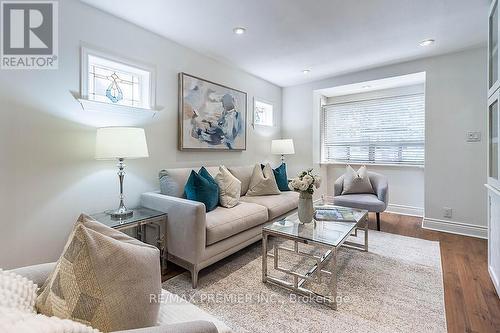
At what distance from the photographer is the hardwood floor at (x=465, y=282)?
1608mm

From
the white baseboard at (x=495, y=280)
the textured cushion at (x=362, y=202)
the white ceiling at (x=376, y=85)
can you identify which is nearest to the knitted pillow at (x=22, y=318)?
the white baseboard at (x=495, y=280)

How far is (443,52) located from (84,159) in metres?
4.49

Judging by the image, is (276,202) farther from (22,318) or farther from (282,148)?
(22,318)

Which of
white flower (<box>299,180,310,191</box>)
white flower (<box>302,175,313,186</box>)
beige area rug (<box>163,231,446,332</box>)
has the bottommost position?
beige area rug (<box>163,231,446,332</box>)

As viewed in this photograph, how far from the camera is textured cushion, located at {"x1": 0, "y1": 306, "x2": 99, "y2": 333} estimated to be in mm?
535

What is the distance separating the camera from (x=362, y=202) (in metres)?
3.33

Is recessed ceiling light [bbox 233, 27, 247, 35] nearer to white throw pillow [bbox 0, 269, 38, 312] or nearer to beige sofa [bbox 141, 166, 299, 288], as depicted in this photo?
beige sofa [bbox 141, 166, 299, 288]

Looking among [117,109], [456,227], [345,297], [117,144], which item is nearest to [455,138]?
[456,227]

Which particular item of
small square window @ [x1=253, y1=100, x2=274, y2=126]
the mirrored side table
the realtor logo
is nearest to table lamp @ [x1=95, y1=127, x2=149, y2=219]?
the mirrored side table

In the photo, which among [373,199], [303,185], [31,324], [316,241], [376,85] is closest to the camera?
[31,324]

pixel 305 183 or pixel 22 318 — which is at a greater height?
pixel 305 183

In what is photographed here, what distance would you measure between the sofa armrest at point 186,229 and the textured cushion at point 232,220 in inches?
4.5

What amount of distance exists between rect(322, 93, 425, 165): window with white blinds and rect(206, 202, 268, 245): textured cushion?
287cm

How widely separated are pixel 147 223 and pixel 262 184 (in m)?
1.64
